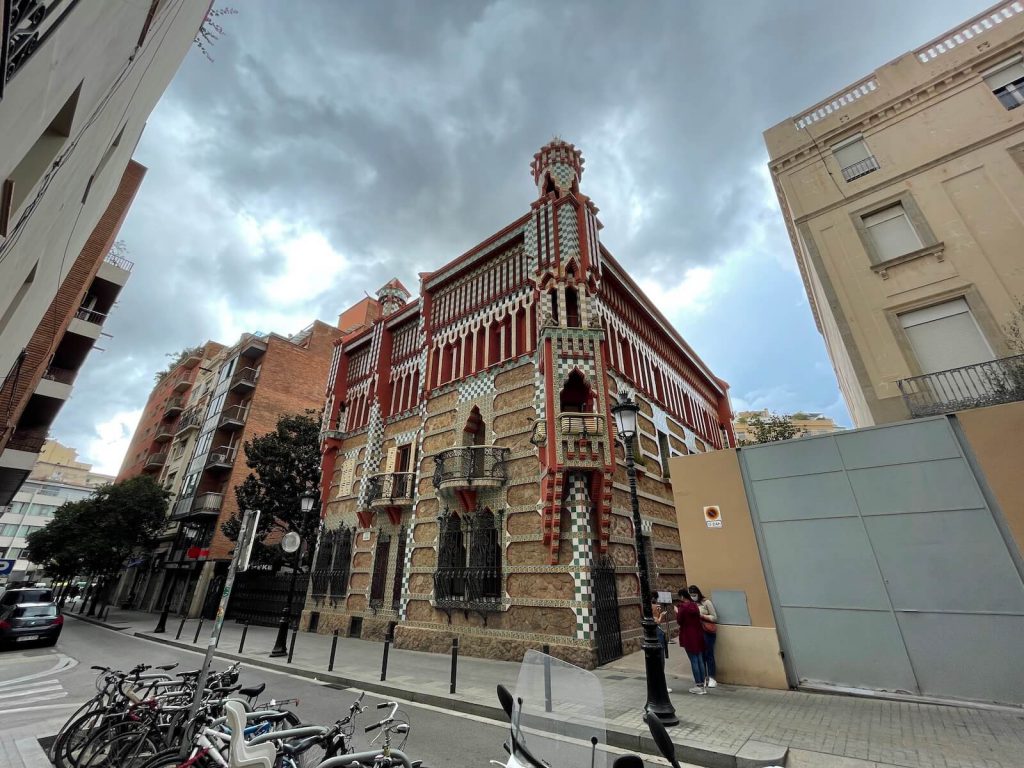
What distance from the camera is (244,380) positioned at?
30016 millimetres

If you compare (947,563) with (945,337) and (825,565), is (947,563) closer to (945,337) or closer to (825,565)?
(825,565)

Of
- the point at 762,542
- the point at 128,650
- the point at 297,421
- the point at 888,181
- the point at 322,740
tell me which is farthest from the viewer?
the point at 297,421

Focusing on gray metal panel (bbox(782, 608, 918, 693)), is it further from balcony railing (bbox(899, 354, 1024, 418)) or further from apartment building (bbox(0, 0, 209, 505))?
apartment building (bbox(0, 0, 209, 505))

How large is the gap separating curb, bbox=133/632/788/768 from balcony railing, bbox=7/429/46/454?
1268 cm

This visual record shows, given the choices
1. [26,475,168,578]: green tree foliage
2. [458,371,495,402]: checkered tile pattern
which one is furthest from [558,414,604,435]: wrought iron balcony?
[26,475,168,578]: green tree foliage

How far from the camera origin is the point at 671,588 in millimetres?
15570

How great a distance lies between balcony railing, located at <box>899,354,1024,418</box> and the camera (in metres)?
7.52

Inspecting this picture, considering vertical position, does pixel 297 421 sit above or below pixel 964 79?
below

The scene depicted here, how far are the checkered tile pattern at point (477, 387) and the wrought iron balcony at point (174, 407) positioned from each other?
112 ft

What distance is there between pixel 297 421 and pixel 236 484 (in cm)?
738

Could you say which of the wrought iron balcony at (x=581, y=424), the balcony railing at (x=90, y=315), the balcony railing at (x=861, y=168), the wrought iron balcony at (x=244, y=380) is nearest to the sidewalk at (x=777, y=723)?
the wrought iron balcony at (x=581, y=424)

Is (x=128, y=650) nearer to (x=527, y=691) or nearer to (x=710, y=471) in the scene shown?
(x=527, y=691)

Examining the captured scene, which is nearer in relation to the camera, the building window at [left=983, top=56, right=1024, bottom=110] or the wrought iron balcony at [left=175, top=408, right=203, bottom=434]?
the building window at [left=983, top=56, right=1024, bottom=110]

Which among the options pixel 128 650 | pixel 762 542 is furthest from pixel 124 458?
pixel 762 542
